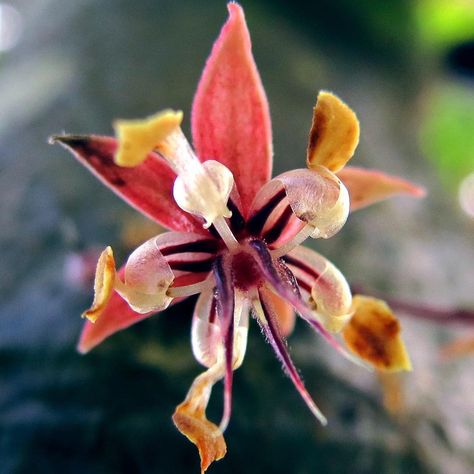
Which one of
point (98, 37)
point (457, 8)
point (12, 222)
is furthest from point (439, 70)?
point (12, 222)

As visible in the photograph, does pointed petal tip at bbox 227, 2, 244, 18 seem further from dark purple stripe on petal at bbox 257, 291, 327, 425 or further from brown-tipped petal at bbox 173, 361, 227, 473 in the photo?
brown-tipped petal at bbox 173, 361, 227, 473

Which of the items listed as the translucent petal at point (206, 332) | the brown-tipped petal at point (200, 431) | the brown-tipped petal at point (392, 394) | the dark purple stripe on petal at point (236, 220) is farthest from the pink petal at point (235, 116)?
the brown-tipped petal at point (392, 394)

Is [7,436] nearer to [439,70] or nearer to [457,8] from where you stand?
[439,70]

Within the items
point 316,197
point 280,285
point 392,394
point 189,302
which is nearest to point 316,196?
point 316,197

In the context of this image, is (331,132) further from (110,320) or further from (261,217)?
(110,320)

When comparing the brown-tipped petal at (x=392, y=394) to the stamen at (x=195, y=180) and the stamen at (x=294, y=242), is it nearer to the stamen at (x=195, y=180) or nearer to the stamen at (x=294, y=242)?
the stamen at (x=294, y=242)

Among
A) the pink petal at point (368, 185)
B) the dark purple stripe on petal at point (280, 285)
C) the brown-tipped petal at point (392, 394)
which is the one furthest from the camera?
the brown-tipped petal at point (392, 394)
